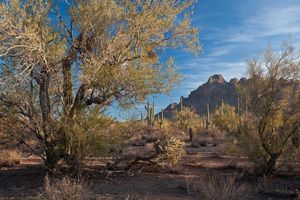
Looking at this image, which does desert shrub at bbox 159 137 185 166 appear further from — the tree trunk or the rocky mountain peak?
the rocky mountain peak

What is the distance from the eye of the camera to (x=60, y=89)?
473 inches

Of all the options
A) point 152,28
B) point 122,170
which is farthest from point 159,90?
point 122,170

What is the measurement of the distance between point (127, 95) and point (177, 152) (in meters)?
2.45

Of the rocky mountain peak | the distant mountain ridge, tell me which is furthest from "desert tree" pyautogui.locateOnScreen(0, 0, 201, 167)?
the rocky mountain peak

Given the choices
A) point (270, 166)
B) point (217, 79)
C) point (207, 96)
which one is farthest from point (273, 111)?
point (217, 79)

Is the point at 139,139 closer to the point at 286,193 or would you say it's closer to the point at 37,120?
the point at 37,120

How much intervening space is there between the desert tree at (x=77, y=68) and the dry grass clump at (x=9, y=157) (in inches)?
149

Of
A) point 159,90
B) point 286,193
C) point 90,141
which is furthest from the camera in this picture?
point 159,90

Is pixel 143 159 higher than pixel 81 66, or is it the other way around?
pixel 81 66

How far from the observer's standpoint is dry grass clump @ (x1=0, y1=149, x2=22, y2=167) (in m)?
14.9

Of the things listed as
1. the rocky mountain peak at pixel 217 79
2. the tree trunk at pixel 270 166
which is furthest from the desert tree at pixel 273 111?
the rocky mountain peak at pixel 217 79

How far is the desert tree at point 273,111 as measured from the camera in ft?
40.5

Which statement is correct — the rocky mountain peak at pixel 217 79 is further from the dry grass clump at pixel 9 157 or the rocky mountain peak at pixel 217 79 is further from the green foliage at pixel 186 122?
the dry grass clump at pixel 9 157

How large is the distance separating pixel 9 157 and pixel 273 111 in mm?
9553
